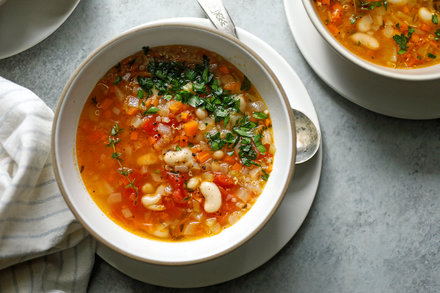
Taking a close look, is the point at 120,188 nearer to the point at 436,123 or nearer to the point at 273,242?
the point at 273,242

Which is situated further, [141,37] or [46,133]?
[46,133]

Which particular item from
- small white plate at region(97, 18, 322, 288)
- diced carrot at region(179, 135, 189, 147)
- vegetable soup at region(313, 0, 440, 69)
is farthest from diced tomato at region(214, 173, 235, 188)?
vegetable soup at region(313, 0, 440, 69)

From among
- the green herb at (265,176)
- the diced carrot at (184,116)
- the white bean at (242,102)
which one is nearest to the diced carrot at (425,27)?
the white bean at (242,102)

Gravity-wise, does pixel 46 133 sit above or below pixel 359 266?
above

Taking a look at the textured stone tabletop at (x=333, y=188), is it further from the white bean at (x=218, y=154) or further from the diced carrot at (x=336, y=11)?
the white bean at (x=218, y=154)

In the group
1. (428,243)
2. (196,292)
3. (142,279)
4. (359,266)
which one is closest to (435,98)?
(428,243)

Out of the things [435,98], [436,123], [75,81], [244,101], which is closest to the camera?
[75,81]

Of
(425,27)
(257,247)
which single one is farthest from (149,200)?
(425,27)

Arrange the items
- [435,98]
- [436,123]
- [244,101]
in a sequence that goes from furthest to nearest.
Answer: [436,123] → [435,98] → [244,101]

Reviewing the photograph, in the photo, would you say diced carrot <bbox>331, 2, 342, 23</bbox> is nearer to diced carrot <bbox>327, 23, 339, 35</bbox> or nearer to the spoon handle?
diced carrot <bbox>327, 23, 339, 35</bbox>
